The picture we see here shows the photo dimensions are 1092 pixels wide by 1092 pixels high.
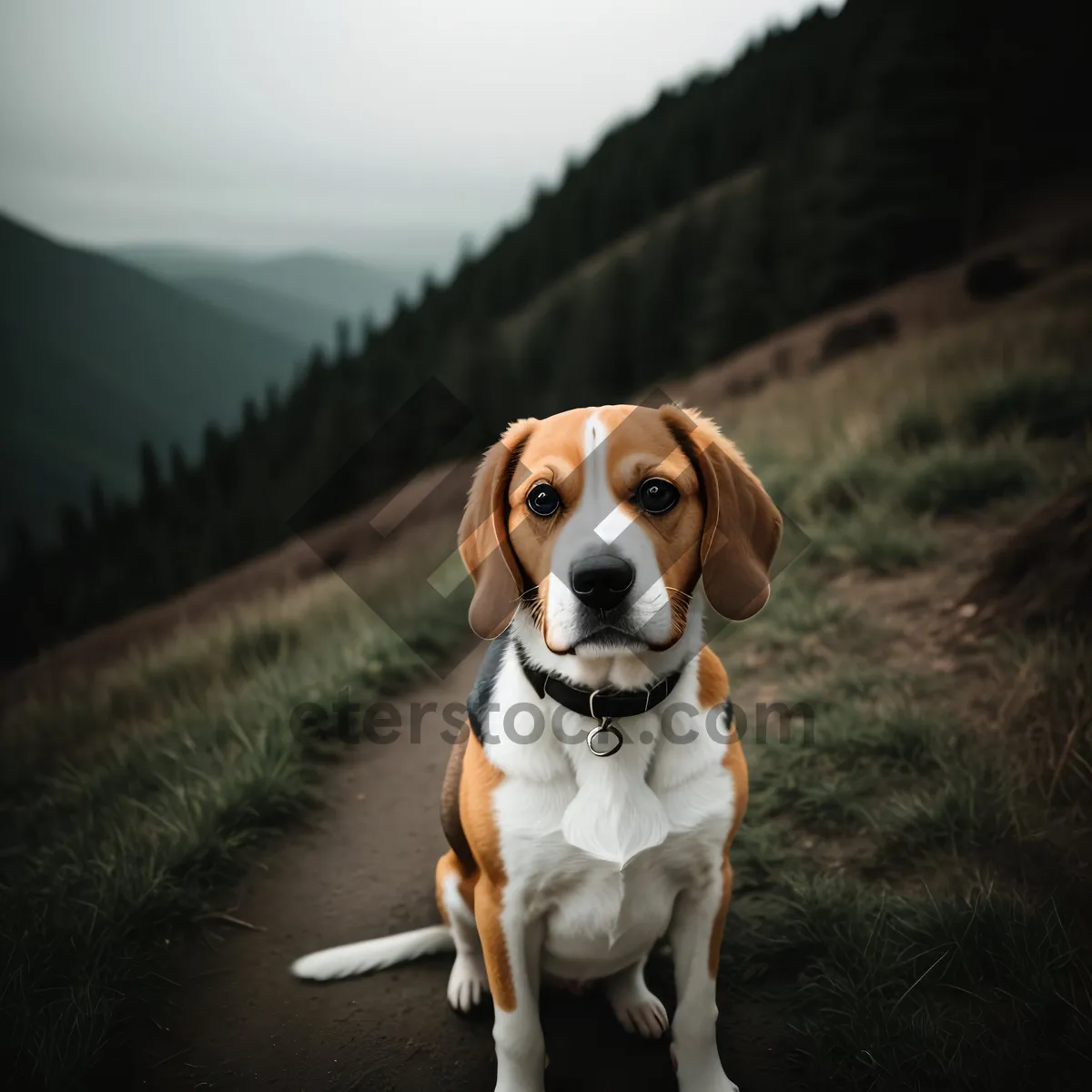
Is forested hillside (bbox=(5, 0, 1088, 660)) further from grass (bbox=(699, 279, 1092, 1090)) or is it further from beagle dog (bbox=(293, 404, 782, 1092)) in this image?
beagle dog (bbox=(293, 404, 782, 1092))

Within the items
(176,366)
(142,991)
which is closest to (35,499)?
(176,366)

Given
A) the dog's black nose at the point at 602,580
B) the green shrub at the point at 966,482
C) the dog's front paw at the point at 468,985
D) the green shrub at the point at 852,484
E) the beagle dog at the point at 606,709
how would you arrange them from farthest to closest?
1. the green shrub at the point at 852,484
2. the green shrub at the point at 966,482
3. the dog's front paw at the point at 468,985
4. the beagle dog at the point at 606,709
5. the dog's black nose at the point at 602,580

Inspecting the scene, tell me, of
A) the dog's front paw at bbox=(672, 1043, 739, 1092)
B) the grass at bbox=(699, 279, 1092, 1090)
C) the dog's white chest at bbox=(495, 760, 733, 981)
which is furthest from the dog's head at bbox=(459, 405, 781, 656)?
the grass at bbox=(699, 279, 1092, 1090)

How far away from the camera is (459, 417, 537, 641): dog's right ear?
2.09m

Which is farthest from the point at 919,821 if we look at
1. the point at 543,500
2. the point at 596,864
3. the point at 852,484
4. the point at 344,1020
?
the point at 852,484

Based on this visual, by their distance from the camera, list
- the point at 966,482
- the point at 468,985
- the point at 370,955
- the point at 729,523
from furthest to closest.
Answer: the point at 966,482, the point at 370,955, the point at 468,985, the point at 729,523

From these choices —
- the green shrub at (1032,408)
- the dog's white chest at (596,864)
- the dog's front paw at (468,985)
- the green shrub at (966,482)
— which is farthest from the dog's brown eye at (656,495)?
the green shrub at (1032,408)

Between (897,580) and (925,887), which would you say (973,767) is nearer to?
(925,887)

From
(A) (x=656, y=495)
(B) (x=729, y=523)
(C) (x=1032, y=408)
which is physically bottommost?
(C) (x=1032, y=408)

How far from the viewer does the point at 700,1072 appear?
219 cm

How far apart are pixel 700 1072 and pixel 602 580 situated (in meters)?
1.48

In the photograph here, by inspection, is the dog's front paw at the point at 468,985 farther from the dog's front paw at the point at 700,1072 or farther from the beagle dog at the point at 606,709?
the dog's front paw at the point at 700,1072

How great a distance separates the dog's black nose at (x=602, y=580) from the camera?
71.8 inches

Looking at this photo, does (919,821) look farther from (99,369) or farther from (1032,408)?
(99,369)
